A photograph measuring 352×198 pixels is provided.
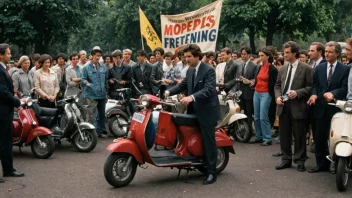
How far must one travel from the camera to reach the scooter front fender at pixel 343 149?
6797mm

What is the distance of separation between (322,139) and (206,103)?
2.12 meters

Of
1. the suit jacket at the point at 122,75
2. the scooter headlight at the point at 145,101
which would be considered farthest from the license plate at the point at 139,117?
the suit jacket at the point at 122,75

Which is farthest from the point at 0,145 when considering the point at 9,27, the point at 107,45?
the point at 107,45

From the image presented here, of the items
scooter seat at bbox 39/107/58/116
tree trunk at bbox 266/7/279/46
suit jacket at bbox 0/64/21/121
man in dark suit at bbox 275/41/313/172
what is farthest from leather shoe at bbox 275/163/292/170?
tree trunk at bbox 266/7/279/46

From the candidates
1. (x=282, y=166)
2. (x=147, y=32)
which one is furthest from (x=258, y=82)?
(x=147, y=32)

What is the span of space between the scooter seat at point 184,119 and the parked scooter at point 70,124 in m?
2.97

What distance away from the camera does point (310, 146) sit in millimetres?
10406

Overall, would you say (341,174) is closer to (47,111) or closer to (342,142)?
(342,142)

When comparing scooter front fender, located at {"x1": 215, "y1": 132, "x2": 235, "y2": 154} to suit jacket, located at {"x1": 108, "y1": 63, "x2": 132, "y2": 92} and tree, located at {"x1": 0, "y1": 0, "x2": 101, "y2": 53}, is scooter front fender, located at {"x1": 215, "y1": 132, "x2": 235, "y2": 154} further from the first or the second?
tree, located at {"x1": 0, "y1": 0, "x2": 101, "y2": 53}

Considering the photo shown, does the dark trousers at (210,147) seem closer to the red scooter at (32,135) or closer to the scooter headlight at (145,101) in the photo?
the scooter headlight at (145,101)

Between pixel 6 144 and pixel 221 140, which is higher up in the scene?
pixel 221 140

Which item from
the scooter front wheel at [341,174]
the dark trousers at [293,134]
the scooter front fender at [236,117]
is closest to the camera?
the scooter front wheel at [341,174]

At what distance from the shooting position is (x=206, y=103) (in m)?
7.26

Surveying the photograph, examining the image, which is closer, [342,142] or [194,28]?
[342,142]
